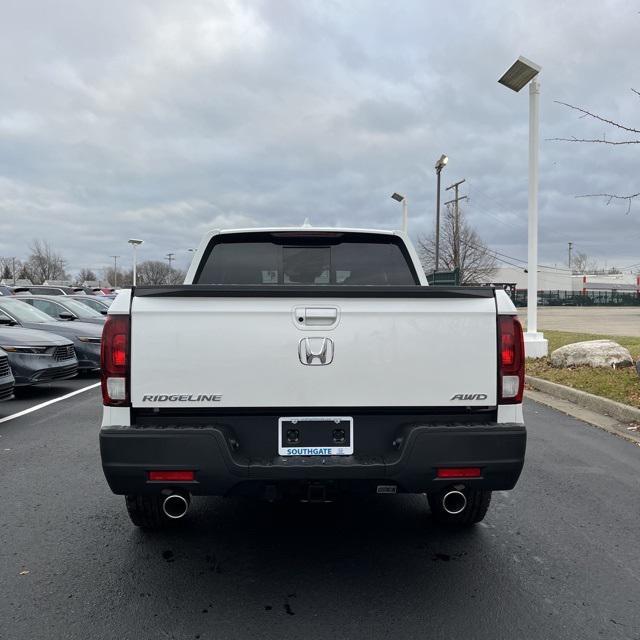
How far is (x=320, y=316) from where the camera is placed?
3.02 meters

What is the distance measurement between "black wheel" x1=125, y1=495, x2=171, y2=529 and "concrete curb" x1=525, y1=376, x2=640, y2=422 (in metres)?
6.01

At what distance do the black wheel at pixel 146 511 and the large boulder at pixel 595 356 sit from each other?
885 cm

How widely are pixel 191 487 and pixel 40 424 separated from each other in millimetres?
5258

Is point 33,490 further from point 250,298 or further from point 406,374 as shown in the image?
point 406,374

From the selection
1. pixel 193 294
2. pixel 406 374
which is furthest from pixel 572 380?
pixel 193 294

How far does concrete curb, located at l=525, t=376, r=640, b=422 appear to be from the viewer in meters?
7.59

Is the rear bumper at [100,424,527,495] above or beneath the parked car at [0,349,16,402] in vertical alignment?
above

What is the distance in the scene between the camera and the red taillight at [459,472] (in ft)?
9.91

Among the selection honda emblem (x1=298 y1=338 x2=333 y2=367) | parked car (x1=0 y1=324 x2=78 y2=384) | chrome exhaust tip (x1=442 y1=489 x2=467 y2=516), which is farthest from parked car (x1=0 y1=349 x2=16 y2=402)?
chrome exhaust tip (x1=442 y1=489 x2=467 y2=516)

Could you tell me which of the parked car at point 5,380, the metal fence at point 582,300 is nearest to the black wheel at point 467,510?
the parked car at point 5,380

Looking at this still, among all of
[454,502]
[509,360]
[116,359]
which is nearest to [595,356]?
[454,502]

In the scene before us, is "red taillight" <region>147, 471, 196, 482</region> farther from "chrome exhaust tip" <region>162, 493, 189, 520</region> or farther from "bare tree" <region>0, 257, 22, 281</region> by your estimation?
"bare tree" <region>0, 257, 22, 281</region>

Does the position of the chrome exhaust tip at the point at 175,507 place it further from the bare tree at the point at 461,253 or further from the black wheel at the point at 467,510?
the bare tree at the point at 461,253

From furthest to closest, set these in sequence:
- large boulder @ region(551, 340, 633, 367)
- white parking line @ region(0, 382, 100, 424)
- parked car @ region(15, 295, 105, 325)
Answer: parked car @ region(15, 295, 105, 325), large boulder @ region(551, 340, 633, 367), white parking line @ region(0, 382, 100, 424)
